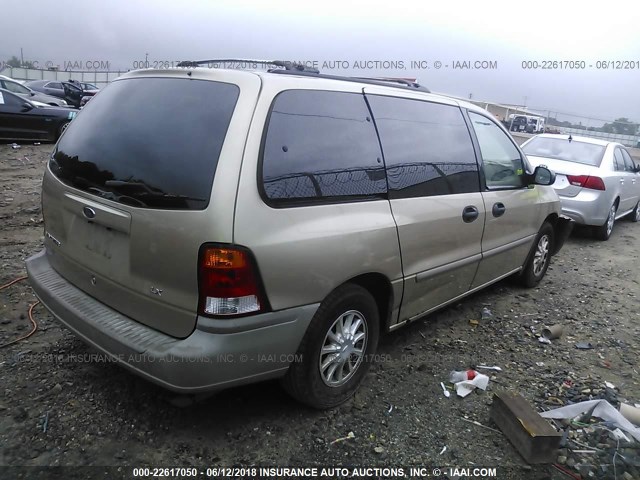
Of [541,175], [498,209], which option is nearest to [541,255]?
[541,175]

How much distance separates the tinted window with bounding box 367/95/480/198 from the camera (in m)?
2.87

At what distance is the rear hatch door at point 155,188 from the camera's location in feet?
6.80

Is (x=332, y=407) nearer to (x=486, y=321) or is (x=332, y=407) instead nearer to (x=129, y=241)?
(x=129, y=241)

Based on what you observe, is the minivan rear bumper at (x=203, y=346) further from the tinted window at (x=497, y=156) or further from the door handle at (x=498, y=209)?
the tinted window at (x=497, y=156)

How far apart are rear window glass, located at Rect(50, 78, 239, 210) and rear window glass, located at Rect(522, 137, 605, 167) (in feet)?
21.3

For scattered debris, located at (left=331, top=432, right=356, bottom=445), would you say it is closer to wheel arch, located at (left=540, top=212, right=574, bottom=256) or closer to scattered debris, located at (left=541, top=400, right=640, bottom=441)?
scattered debris, located at (left=541, top=400, right=640, bottom=441)

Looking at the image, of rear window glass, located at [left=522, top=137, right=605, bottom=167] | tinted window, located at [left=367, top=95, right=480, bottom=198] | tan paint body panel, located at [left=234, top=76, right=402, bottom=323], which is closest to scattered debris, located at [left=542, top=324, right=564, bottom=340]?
tinted window, located at [left=367, top=95, right=480, bottom=198]

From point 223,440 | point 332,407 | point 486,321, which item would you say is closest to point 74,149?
point 223,440

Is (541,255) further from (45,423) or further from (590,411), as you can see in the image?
(45,423)

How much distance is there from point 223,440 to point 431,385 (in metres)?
1.38

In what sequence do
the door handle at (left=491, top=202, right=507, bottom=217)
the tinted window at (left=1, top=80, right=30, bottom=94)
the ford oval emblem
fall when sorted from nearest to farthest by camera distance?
1. the ford oval emblem
2. the door handle at (left=491, top=202, right=507, bottom=217)
3. the tinted window at (left=1, top=80, right=30, bottom=94)

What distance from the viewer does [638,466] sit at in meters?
2.46

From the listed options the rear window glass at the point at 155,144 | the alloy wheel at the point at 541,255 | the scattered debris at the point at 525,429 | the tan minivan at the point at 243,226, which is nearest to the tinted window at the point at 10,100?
the tan minivan at the point at 243,226

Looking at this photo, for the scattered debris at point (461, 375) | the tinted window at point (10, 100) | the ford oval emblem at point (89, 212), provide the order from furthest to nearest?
the tinted window at point (10, 100), the scattered debris at point (461, 375), the ford oval emblem at point (89, 212)
